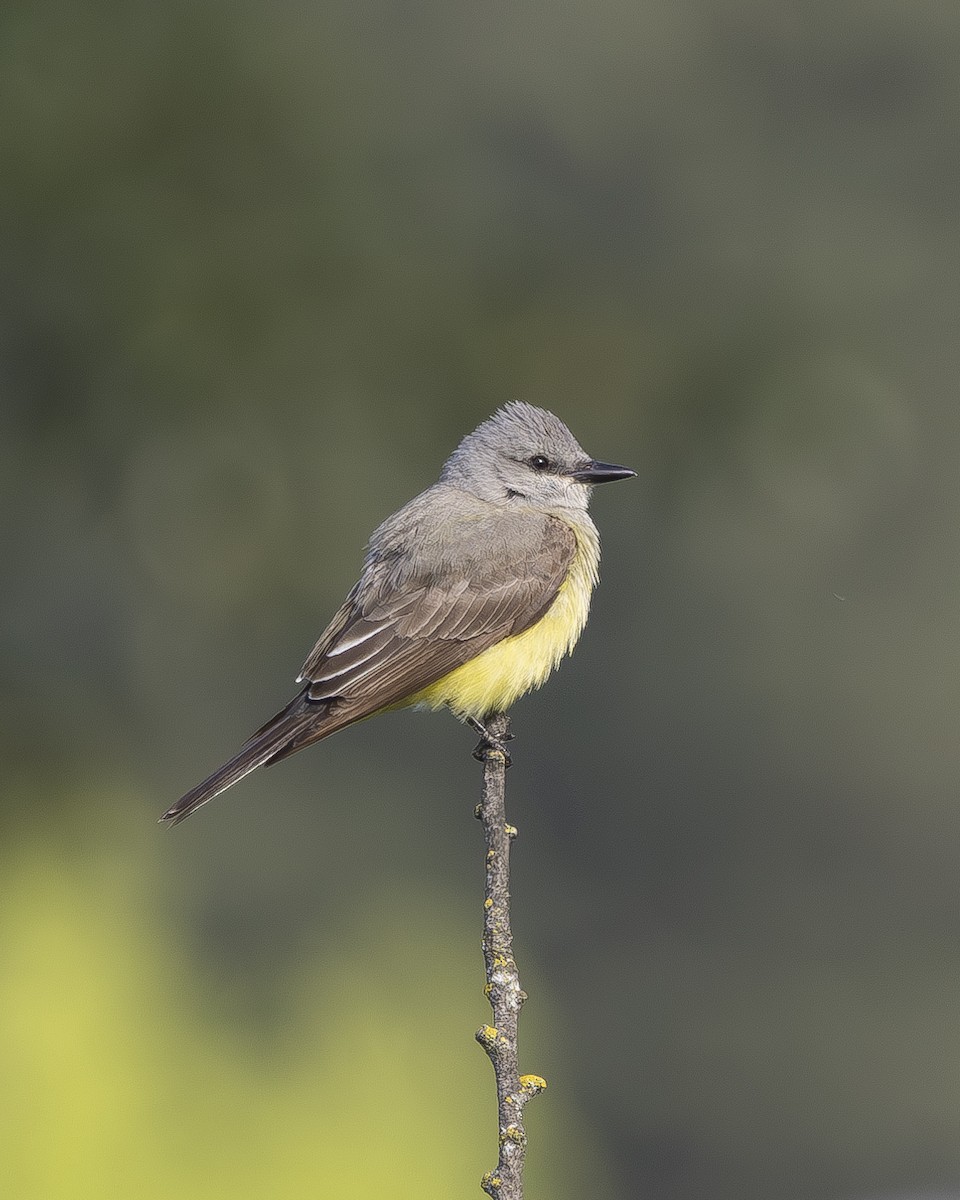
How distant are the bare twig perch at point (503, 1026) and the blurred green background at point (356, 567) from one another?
2524 mm

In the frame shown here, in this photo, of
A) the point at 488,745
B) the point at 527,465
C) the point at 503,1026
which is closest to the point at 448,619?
the point at 488,745

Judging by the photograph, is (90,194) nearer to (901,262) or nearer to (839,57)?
(901,262)

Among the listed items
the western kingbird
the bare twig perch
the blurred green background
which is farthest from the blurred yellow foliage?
the bare twig perch

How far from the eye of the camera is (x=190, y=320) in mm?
7805

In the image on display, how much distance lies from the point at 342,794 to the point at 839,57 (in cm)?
810

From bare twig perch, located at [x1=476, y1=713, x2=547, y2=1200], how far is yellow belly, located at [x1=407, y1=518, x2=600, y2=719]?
3.47ft

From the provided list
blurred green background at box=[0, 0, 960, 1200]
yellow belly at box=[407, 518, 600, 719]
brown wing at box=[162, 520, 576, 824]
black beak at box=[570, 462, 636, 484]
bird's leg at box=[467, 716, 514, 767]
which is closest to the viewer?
bird's leg at box=[467, 716, 514, 767]

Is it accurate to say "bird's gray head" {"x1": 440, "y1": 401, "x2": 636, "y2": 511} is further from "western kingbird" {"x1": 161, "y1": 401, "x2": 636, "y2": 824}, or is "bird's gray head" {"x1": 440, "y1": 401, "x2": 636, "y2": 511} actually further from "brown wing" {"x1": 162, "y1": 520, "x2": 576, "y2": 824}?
"brown wing" {"x1": 162, "y1": 520, "x2": 576, "y2": 824}

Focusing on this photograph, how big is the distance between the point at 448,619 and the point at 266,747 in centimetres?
64

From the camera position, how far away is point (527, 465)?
489 cm

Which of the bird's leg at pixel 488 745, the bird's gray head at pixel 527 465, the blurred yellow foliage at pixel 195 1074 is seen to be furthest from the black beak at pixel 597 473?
the blurred yellow foliage at pixel 195 1074

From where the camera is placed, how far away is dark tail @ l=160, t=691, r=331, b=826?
Answer: 3809mm

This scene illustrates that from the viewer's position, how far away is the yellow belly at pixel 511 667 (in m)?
4.29

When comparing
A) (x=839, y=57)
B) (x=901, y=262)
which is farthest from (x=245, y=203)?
(x=839, y=57)
